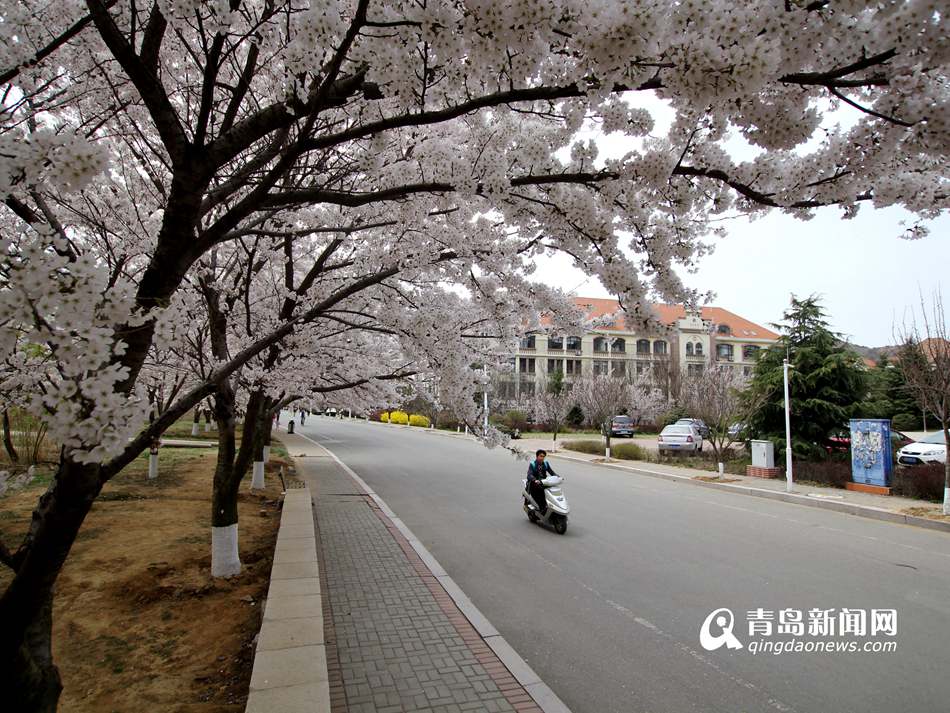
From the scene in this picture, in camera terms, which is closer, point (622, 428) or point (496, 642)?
point (496, 642)

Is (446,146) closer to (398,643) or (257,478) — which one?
(398,643)

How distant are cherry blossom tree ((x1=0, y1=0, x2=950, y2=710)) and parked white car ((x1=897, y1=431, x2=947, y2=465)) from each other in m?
20.6

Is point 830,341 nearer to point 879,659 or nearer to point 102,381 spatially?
point 879,659

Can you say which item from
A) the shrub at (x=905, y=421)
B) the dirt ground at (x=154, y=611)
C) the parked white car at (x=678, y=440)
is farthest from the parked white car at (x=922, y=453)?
the dirt ground at (x=154, y=611)

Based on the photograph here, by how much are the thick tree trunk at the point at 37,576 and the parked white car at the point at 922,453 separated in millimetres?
23423

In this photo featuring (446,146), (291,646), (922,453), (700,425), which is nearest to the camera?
(291,646)

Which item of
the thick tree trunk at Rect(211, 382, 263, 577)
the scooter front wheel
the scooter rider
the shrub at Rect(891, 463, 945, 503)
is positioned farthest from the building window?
the thick tree trunk at Rect(211, 382, 263, 577)

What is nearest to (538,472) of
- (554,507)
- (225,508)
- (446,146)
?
(554,507)

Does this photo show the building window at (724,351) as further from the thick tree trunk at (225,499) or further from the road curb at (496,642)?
the thick tree trunk at (225,499)

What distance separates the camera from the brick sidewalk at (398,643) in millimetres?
4285

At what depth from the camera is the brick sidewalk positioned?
14.1 ft

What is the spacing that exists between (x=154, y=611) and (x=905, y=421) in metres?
40.4

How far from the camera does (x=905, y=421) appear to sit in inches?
1330

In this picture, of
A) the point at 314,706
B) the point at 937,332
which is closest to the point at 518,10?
the point at 314,706
